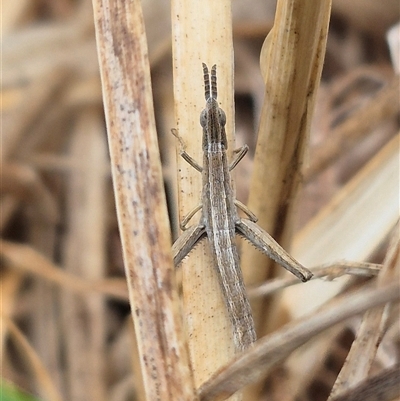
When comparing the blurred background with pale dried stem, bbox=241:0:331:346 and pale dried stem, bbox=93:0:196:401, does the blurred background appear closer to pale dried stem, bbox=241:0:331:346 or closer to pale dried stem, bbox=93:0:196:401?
pale dried stem, bbox=241:0:331:346

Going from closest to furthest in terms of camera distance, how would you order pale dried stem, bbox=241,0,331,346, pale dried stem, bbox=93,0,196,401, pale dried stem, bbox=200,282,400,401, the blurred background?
pale dried stem, bbox=200,282,400,401 < pale dried stem, bbox=93,0,196,401 < pale dried stem, bbox=241,0,331,346 < the blurred background

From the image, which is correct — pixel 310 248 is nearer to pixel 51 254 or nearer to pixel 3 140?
pixel 51 254

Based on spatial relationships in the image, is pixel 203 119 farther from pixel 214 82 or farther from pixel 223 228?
pixel 223 228

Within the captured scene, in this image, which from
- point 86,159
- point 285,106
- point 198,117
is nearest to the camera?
point 285,106

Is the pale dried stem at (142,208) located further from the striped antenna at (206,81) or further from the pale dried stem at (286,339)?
the striped antenna at (206,81)

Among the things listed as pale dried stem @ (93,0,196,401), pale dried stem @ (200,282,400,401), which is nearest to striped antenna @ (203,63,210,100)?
pale dried stem @ (93,0,196,401)

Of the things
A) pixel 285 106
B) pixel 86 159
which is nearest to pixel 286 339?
pixel 285 106

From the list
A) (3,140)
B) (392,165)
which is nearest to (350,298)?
(392,165)

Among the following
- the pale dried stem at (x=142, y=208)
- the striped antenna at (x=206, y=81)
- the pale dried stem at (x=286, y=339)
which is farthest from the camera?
the striped antenna at (x=206, y=81)

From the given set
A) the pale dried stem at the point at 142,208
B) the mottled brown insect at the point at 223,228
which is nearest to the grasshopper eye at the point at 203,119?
the mottled brown insect at the point at 223,228
